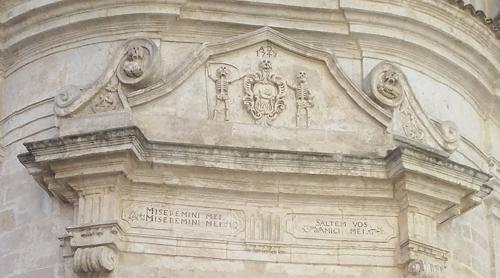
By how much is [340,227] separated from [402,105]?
5.12 ft

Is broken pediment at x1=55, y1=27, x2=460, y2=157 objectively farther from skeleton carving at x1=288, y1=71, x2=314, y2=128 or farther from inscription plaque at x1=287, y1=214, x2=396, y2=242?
inscription plaque at x1=287, y1=214, x2=396, y2=242

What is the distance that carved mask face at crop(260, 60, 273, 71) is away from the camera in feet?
40.6

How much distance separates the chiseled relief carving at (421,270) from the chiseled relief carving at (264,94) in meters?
2.04

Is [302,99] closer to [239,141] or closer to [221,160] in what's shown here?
[239,141]

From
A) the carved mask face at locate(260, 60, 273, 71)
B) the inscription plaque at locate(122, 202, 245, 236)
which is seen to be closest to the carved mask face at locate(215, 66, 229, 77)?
the carved mask face at locate(260, 60, 273, 71)

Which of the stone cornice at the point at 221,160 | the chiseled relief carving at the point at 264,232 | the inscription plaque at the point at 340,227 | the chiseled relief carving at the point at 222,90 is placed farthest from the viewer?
the chiseled relief carving at the point at 222,90

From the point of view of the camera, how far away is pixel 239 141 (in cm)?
1198

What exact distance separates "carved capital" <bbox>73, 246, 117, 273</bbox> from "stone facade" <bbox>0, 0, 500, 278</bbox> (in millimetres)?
16

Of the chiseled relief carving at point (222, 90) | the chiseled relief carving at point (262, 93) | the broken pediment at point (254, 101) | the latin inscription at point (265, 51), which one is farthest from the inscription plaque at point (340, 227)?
the latin inscription at point (265, 51)

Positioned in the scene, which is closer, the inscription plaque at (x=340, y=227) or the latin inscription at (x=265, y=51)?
the inscription plaque at (x=340, y=227)

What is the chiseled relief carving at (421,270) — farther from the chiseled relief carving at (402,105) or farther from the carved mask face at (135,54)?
the carved mask face at (135,54)

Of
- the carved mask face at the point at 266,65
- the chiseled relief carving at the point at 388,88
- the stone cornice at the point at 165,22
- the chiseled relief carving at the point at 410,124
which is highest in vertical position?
the stone cornice at the point at 165,22

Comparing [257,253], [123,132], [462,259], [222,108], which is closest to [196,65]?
[222,108]

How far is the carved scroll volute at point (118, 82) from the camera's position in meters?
12.0
